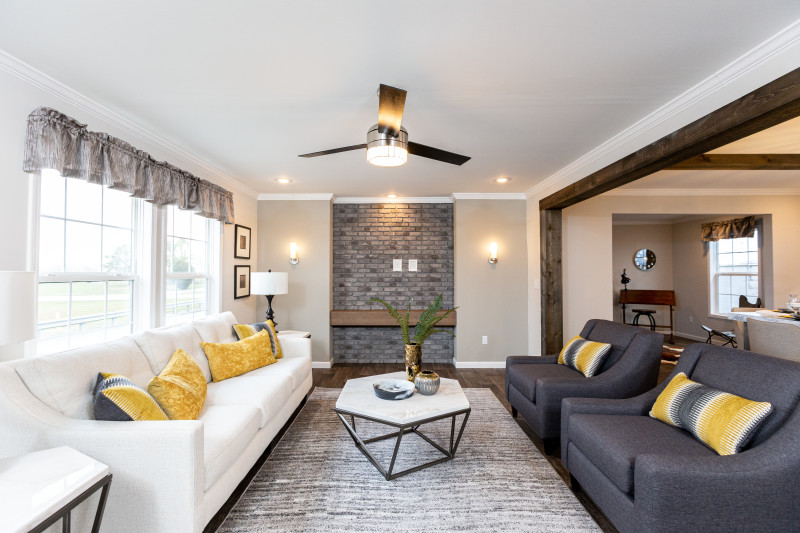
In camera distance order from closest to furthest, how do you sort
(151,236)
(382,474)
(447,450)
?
(382,474) < (447,450) < (151,236)

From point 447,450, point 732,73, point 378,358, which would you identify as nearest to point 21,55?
point 447,450

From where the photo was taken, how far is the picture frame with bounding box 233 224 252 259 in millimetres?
4406

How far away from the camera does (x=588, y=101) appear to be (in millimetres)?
2346

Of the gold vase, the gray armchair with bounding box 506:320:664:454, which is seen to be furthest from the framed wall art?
the gray armchair with bounding box 506:320:664:454

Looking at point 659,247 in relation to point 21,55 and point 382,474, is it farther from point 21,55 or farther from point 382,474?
point 21,55

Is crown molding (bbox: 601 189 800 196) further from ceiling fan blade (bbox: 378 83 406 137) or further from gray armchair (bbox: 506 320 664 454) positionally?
ceiling fan blade (bbox: 378 83 406 137)

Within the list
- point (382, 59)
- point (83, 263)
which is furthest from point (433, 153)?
point (83, 263)

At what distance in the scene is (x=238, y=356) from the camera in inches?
117

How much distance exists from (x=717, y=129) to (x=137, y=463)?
336 centimetres

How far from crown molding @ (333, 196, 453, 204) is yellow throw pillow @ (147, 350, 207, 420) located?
3.40 metres

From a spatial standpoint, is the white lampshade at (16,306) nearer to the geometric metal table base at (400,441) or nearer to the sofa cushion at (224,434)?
the sofa cushion at (224,434)

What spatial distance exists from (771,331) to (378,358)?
4377 mm

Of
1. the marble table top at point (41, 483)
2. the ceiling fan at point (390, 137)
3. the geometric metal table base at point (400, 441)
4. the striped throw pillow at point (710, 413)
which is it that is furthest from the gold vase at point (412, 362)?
the marble table top at point (41, 483)

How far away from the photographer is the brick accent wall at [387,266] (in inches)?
210
